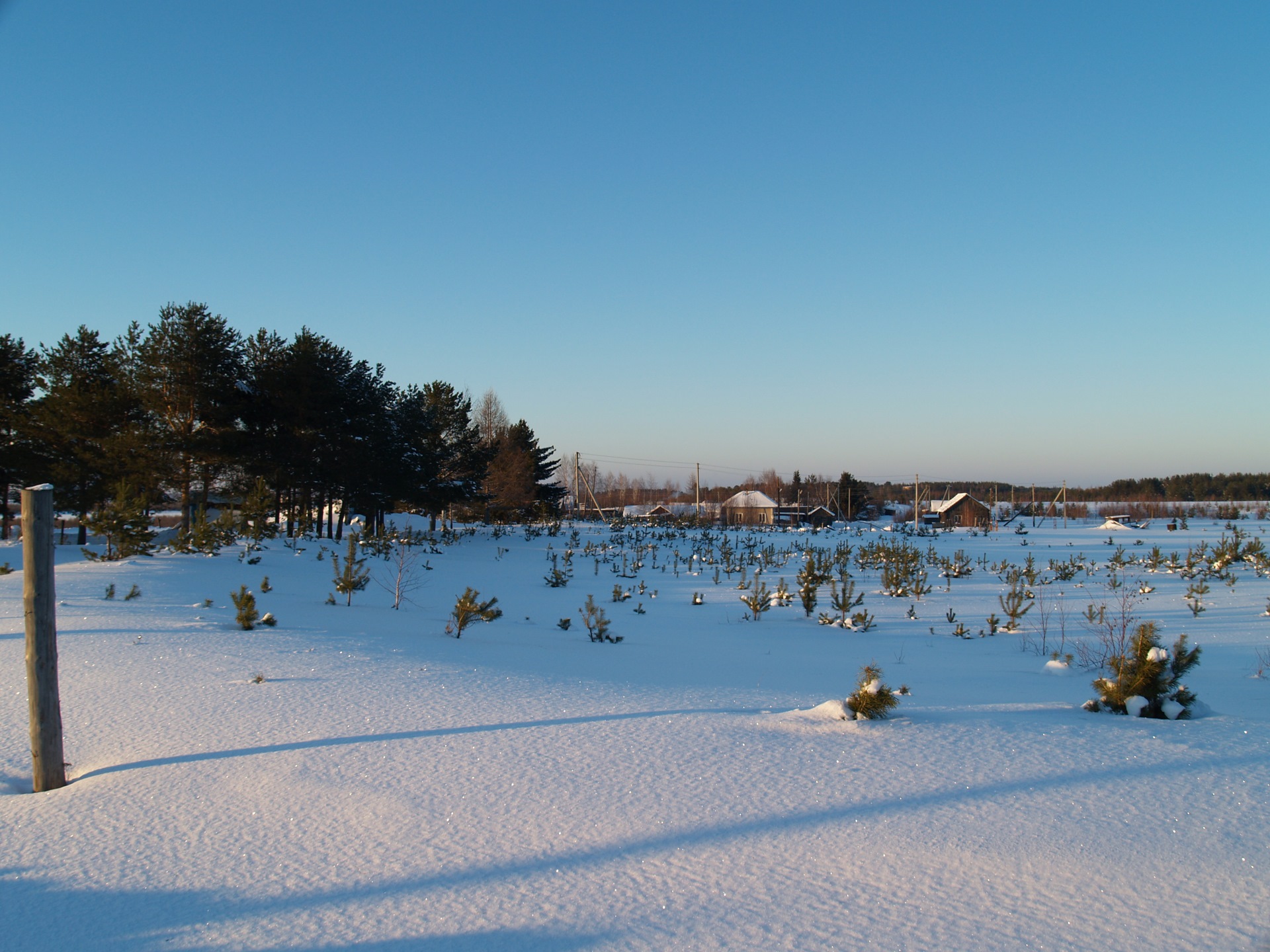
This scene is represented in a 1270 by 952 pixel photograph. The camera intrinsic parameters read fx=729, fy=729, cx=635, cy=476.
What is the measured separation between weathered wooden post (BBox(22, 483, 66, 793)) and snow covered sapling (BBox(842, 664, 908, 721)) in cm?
429

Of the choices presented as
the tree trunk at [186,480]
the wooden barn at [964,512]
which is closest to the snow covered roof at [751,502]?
the wooden barn at [964,512]

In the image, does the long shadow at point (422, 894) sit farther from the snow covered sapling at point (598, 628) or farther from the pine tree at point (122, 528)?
the pine tree at point (122, 528)

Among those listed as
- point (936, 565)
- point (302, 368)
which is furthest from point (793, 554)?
point (302, 368)

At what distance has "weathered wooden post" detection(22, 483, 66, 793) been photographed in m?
3.57

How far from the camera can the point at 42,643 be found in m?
3.71

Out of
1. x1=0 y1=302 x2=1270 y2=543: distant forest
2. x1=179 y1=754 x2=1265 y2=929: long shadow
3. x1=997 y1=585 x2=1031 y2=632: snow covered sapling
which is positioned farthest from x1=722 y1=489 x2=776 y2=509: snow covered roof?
x1=179 y1=754 x2=1265 y2=929: long shadow

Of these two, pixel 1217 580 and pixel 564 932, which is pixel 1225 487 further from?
pixel 564 932

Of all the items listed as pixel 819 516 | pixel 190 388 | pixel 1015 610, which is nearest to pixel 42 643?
pixel 1015 610

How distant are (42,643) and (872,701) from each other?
15.0 ft

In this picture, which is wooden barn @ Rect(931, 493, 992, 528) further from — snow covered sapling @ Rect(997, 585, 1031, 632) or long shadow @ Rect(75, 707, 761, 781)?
long shadow @ Rect(75, 707, 761, 781)

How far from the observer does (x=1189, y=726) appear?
4508mm

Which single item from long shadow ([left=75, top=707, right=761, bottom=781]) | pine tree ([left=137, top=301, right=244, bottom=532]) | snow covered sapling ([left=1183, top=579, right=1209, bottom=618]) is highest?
pine tree ([left=137, top=301, right=244, bottom=532])

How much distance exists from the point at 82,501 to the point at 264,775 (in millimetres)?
25341

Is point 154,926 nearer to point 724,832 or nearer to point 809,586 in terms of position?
point 724,832
